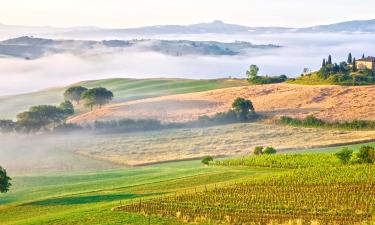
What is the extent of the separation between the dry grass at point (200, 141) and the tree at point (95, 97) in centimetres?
3927

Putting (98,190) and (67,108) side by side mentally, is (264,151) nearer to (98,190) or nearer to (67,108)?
(98,190)

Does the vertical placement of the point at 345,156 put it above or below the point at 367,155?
below

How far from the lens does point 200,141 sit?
105062mm

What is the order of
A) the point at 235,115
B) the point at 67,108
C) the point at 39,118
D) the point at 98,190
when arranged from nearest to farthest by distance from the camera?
1. the point at 98,190
2. the point at 235,115
3. the point at 39,118
4. the point at 67,108

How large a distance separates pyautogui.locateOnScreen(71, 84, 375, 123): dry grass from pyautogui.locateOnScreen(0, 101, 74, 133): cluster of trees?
534cm

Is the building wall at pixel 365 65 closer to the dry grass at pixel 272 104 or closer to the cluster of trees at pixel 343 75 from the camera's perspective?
the cluster of trees at pixel 343 75

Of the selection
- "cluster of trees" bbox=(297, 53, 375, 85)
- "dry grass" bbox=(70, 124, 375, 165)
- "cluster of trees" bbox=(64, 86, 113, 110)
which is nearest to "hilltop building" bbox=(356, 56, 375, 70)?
"cluster of trees" bbox=(297, 53, 375, 85)

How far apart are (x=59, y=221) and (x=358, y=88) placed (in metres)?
106

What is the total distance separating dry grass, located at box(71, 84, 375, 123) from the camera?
4892 inches

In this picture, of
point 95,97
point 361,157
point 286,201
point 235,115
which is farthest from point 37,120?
point 286,201

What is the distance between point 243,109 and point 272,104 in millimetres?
11695

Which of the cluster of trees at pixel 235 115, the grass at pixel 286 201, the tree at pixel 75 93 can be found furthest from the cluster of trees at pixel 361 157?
the tree at pixel 75 93

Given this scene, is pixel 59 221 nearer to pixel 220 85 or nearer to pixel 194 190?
pixel 194 190

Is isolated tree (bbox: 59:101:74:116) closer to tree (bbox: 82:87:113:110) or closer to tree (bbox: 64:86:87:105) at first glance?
tree (bbox: 82:87:113:110)
